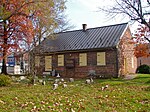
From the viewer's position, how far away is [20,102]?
27.3 ft

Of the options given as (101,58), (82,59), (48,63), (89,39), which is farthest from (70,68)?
(101,58)

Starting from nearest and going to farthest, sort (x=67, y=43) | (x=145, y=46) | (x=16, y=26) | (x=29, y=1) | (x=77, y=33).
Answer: (x=29, y=1)
(x=145, y=46)
(x=16, y=26)
(x=67, y=43)
(x=77, y=33)

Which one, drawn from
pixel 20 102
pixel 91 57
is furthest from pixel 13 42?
pixel 20 102

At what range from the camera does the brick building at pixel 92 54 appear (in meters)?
22.3

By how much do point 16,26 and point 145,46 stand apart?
44.4 feet

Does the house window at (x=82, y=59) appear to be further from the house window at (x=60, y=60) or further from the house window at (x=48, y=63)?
the house window at (x=48, y=63)

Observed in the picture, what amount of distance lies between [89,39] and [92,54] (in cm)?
240

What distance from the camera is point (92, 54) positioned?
23562 millimetres

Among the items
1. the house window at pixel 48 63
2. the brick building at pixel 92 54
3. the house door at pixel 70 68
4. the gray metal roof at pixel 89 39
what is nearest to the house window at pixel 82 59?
the brick building at pixel 92 54

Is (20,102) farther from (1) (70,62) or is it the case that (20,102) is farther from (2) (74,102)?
(1) (70,62)

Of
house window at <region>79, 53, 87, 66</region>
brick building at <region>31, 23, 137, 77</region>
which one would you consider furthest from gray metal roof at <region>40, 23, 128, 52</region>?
house window at <region>79, 53, 87, 66</region>

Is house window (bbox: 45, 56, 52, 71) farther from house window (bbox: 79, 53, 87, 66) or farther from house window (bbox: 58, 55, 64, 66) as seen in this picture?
house window (bbox: 79, 53, 87, 66)

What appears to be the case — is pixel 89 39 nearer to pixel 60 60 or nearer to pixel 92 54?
pixel 92 54

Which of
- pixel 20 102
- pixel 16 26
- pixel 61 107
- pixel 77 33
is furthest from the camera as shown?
pixel 77 33
